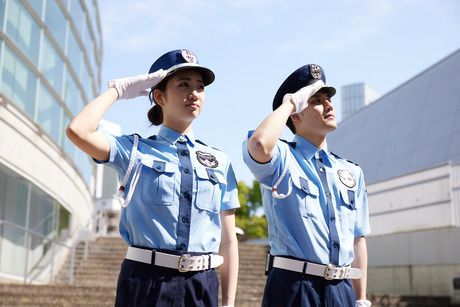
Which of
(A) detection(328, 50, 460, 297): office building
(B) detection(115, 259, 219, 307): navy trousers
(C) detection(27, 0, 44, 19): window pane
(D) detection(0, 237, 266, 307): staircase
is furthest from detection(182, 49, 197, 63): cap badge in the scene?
(C) detection(27, 0, 44, 19): window pane

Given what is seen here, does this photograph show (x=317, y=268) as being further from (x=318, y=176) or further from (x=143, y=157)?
(x=143, y=157)

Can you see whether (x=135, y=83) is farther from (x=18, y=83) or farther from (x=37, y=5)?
(x=37, y=5)

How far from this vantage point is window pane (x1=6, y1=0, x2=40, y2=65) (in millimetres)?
10584

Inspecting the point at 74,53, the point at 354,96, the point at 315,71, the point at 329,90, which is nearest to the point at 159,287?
the point at 329,90

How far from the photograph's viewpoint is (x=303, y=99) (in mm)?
3260

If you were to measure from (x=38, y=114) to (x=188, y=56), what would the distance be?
9.18 meters

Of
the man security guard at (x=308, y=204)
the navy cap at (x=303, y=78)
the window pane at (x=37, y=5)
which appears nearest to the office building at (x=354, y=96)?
the window pane at (x=37, y=5)

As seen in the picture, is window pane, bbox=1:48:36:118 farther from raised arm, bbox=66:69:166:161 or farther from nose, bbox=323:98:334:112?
nose, bbox=323:98:334:112

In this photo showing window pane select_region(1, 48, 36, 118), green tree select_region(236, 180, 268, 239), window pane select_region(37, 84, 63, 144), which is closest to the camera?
window pane select_region(1, 48, 36, 118)

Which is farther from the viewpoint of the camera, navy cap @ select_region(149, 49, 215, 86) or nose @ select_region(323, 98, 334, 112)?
nose @ select_region(323, 98, 334, 112)

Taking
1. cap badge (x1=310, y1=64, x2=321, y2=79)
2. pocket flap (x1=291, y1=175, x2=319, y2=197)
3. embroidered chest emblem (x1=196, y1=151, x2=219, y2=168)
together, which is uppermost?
cap badge (x1=310, y1=64, x2=321, y2=79)

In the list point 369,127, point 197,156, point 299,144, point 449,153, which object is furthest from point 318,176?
point 369,127

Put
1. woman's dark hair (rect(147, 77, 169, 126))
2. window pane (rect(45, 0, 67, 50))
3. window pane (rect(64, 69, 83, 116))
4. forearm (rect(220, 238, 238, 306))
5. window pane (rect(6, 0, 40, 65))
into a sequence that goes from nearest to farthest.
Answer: forearm (rect(220, 238, 238, 306))
woman's dark hair (rect(147, 77, 169, 126))
window pane (rect(6, 0, 40, 65))
window pane (rect(45, 0, 67, 50))
window pane (rect(64, 69, 83, 116))

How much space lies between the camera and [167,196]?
3.04 metres
